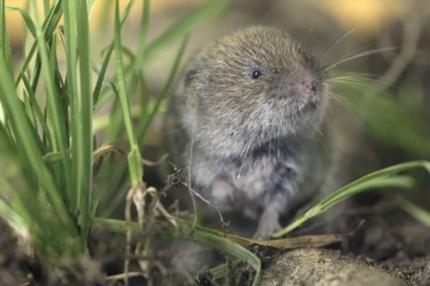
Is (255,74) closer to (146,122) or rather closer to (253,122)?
(253,122)

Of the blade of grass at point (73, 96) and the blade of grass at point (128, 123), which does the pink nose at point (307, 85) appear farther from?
Answer: the blade of grass at point (73, 96)

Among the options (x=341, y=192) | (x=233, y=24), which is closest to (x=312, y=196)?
(x=341, y=192)

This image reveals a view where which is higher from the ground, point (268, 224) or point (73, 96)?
point (73, 96)

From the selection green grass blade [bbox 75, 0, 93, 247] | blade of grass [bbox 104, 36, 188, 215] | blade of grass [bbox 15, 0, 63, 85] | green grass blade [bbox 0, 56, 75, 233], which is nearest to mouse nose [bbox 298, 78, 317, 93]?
blade of grass [bbox 104, 36, 188, 215]

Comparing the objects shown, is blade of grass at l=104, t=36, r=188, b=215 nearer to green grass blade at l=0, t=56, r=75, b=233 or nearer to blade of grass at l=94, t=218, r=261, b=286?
blade of grass at l=94, t=218, r=261, b=286

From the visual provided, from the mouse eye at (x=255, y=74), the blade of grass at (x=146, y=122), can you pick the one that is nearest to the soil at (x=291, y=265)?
the blade of grass at (x=146, y=122)

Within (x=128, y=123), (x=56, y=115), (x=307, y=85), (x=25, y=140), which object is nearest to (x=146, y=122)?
(x=128, y=123)

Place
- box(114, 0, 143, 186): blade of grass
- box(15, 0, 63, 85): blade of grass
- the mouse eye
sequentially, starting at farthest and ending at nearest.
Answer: the mouse eye, box(15, 0, 63, 85): blade of grass, box(114, 0, 143, 186): blade of grass

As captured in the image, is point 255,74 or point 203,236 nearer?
point 203,236
